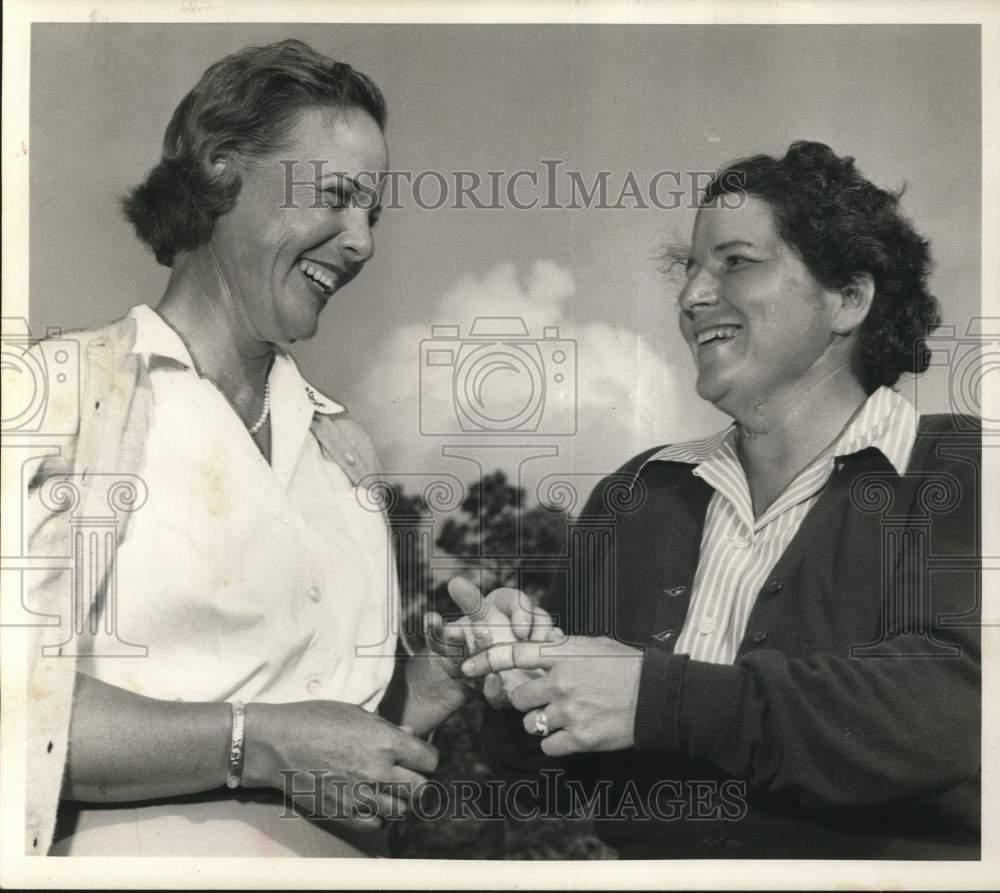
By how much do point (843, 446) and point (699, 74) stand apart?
4.03 ft

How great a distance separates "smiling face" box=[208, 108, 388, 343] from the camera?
4.15 metres

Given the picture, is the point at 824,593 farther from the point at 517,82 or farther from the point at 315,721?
the point at 517,82

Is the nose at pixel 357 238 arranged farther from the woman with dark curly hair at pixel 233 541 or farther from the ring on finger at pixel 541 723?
the ring on finger at pixel 541 723

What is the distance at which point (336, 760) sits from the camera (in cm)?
405

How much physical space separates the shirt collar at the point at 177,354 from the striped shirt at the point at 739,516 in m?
1.03

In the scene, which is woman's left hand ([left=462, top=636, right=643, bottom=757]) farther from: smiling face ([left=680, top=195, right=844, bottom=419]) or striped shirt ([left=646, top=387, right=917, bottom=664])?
smiling face ([left=680, top=195, right=844, bottom=419])

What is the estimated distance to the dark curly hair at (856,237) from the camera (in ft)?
13.6

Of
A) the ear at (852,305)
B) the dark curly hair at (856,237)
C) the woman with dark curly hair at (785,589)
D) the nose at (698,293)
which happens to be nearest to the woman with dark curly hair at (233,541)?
the woman with dark curly hair at (785,589)

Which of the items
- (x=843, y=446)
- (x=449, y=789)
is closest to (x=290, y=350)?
(x=449, y=789)

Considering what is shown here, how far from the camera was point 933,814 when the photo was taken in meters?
4.08

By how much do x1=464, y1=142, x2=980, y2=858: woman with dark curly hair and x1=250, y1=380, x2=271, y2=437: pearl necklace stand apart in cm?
96

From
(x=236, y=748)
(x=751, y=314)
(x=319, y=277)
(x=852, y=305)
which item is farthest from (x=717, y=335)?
(x=236, y=748)

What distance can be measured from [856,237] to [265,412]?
1.87 metres

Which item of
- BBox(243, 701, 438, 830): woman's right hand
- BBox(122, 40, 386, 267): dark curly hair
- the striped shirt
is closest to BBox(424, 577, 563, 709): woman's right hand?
BBox(243, 701, 438, 830): woman's right hand
